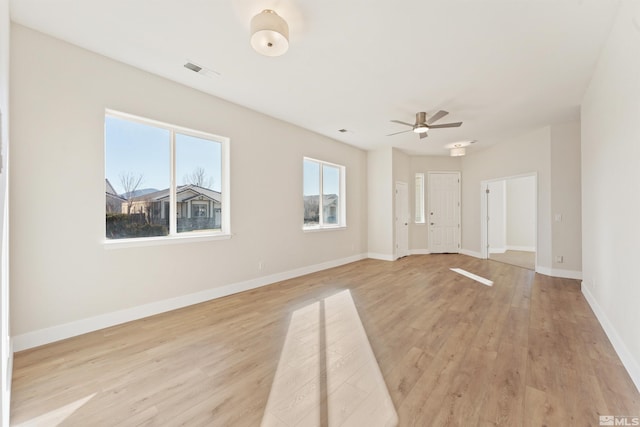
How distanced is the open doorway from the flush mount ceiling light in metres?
7.91

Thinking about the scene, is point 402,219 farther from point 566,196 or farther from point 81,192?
point 81,192

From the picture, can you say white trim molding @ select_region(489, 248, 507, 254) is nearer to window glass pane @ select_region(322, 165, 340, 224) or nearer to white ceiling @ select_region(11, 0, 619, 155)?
white ceiling @ select_region(11, 0, 619, 155)

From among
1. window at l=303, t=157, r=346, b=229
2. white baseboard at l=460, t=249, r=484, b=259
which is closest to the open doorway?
white baseboard at l=460, t=249, r=484, b=259

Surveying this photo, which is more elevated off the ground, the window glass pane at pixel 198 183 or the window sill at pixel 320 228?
the window glass pane at pixel 198 183

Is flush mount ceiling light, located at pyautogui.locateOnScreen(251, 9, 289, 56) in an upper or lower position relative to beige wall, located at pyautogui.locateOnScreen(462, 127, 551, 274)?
upper

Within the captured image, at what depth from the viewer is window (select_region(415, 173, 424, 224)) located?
8055 mm

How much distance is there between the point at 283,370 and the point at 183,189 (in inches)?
106

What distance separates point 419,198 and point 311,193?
377 cm

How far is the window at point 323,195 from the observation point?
18.9 ft

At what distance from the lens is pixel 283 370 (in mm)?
2229

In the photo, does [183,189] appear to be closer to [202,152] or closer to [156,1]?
[202,152]

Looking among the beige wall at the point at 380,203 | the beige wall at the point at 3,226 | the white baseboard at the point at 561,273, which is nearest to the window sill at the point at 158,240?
the beige wall at the point at 3,226

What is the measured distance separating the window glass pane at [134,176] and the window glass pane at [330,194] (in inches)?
131

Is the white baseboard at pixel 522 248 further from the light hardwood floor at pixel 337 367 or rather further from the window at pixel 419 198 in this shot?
the light hardwood floor at pixel 337 367
